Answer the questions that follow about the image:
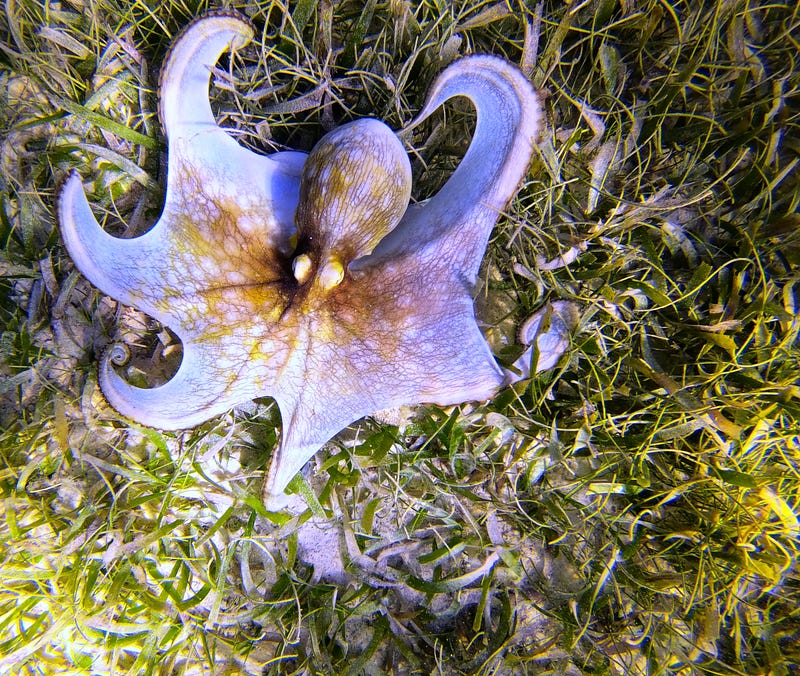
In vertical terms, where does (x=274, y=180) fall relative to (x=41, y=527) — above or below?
above

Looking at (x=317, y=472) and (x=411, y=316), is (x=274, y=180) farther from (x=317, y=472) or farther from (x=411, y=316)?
(x=317, y=472)

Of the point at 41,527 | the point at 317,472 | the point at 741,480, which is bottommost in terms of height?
the point at 741,480

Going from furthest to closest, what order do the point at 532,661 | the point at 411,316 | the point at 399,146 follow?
the point at 532,661 < the point at 411,316 < the point at 399,146

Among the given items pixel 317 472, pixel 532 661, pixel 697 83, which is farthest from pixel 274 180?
pixel 532 661

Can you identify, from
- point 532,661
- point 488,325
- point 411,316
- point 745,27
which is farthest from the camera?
point 532,661

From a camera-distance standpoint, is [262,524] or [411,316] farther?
[262,524]

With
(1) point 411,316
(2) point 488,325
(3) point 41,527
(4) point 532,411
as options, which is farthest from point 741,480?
(3) point 41,527
